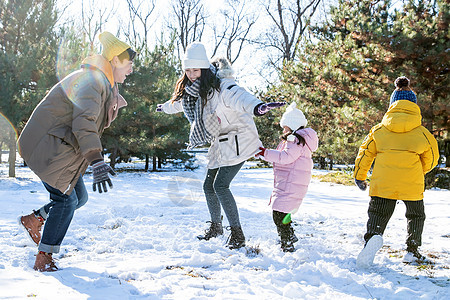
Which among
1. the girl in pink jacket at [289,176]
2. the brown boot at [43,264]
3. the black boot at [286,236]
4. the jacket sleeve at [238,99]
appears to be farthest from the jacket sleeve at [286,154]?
the brown boot at [43,264]

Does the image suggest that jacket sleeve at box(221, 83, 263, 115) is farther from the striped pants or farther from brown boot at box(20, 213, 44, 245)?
brown boot at box(20, 213, 44, 245)

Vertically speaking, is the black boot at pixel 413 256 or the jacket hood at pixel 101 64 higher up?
the jacket hood at pixel 101 64

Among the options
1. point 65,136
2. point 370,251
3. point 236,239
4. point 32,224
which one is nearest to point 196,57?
point 65,136

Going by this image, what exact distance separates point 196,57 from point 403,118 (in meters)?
1.83

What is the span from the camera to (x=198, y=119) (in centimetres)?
368

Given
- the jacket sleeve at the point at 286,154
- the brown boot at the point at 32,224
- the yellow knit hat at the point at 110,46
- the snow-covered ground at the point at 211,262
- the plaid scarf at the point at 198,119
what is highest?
the yellow knit hat at the point at 110,46

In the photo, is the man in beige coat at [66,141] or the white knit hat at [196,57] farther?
the white knit hat at [196,57]

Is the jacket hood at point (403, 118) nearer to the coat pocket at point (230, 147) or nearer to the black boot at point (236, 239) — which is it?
the coat pocket at point (230, 147)

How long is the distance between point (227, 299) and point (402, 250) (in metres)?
2.08

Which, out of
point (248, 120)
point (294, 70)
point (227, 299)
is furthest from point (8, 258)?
point (294, 70)

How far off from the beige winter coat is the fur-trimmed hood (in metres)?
1.28

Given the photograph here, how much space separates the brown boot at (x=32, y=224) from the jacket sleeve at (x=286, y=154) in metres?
1.91

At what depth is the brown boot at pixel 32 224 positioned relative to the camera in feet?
9.77

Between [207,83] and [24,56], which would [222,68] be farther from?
[24,56]
